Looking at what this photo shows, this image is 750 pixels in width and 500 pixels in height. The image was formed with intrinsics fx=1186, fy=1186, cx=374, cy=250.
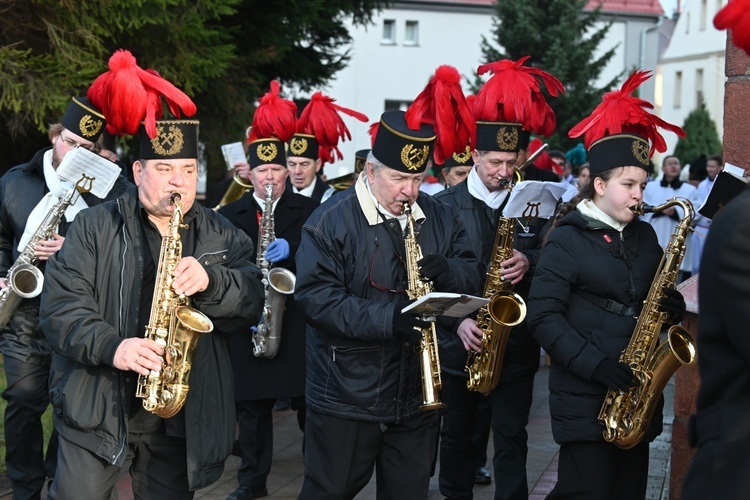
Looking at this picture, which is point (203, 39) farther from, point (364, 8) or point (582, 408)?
point (582, 408)

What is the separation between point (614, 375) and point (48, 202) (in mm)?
3225

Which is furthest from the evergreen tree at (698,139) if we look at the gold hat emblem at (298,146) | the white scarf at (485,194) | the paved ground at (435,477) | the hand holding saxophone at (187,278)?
the hand holding saxophone at (187,278)

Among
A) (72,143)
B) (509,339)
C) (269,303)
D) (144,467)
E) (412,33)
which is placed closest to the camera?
(144,467)

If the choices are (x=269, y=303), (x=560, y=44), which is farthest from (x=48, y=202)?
(x=560, y=44)

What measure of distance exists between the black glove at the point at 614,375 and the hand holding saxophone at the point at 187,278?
5.95 feet

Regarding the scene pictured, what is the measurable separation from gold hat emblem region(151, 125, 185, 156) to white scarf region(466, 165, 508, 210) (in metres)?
2.33

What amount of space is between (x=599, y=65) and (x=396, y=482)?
105 feet

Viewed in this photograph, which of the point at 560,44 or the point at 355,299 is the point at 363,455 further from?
the point at 560,44

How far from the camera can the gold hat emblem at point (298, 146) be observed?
895cm

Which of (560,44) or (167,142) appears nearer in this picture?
(167,142)

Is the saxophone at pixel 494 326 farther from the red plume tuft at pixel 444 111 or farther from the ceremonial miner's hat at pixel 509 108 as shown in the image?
the red plume tuft at pixel 444 111

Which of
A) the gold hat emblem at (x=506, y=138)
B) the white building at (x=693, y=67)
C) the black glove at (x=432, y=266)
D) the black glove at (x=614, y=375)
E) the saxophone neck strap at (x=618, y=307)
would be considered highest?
the gold hat emblem at (x=506, y=138)

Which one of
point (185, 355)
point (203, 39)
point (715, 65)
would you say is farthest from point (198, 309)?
point (715, 65)

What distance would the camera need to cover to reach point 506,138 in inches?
273
